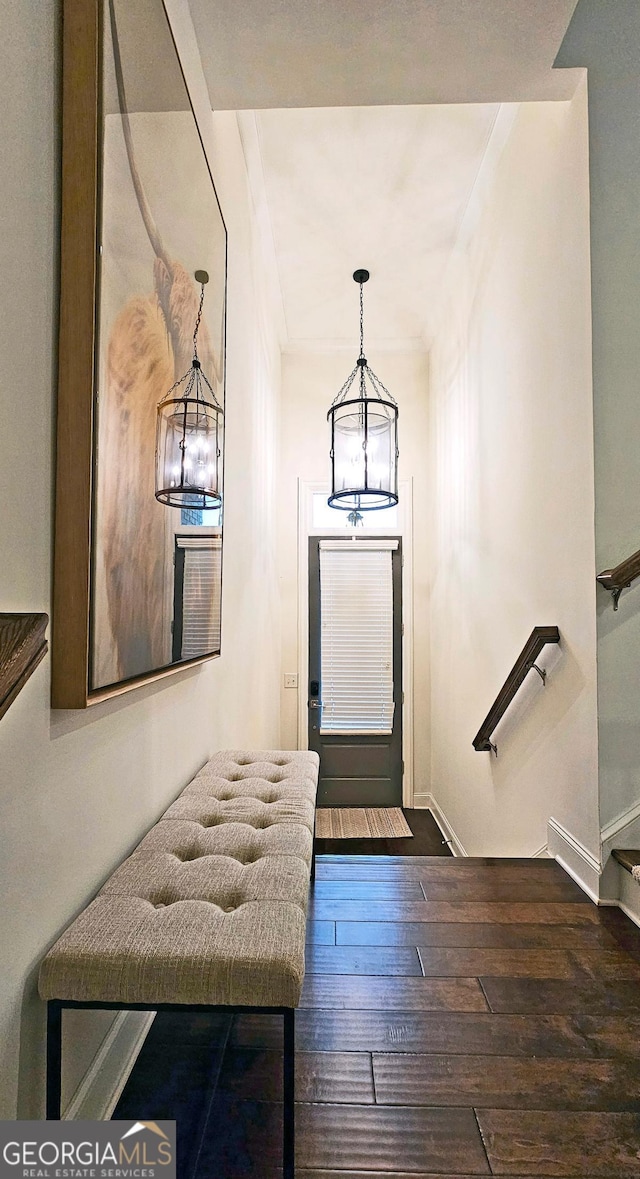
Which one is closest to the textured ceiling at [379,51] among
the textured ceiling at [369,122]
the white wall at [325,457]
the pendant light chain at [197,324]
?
the textured ceiling at [369,122]

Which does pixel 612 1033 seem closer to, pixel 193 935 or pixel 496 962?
pixel 496 962

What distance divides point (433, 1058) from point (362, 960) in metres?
0.37

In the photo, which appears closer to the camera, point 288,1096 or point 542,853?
point 288,1096

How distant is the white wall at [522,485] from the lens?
7.19 feet

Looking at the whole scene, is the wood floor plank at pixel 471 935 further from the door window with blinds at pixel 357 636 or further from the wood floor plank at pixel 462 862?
the door window with blinds at pixel 357 636

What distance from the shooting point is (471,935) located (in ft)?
5.87

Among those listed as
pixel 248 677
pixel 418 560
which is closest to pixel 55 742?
pixel 248 677

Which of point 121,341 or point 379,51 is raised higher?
point 379,51

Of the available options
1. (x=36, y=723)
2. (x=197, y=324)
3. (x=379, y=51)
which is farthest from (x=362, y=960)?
(x=379, y=51)

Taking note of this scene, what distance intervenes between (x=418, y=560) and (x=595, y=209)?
3.16 m

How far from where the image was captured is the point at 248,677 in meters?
3.25

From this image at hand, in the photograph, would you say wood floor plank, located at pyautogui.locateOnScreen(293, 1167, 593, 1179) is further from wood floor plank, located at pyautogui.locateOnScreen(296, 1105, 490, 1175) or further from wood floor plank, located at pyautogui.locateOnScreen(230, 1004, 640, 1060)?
wood floor plank, located at pyautogui.locateOnScreen(230, 1004, 640, 1060)

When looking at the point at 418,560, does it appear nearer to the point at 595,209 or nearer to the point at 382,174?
the point at 382,174

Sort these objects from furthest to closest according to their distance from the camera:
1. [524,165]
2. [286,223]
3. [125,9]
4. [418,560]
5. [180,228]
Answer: [418,560] → [286,223] → [524,165] → [180,228] → [125,9]
